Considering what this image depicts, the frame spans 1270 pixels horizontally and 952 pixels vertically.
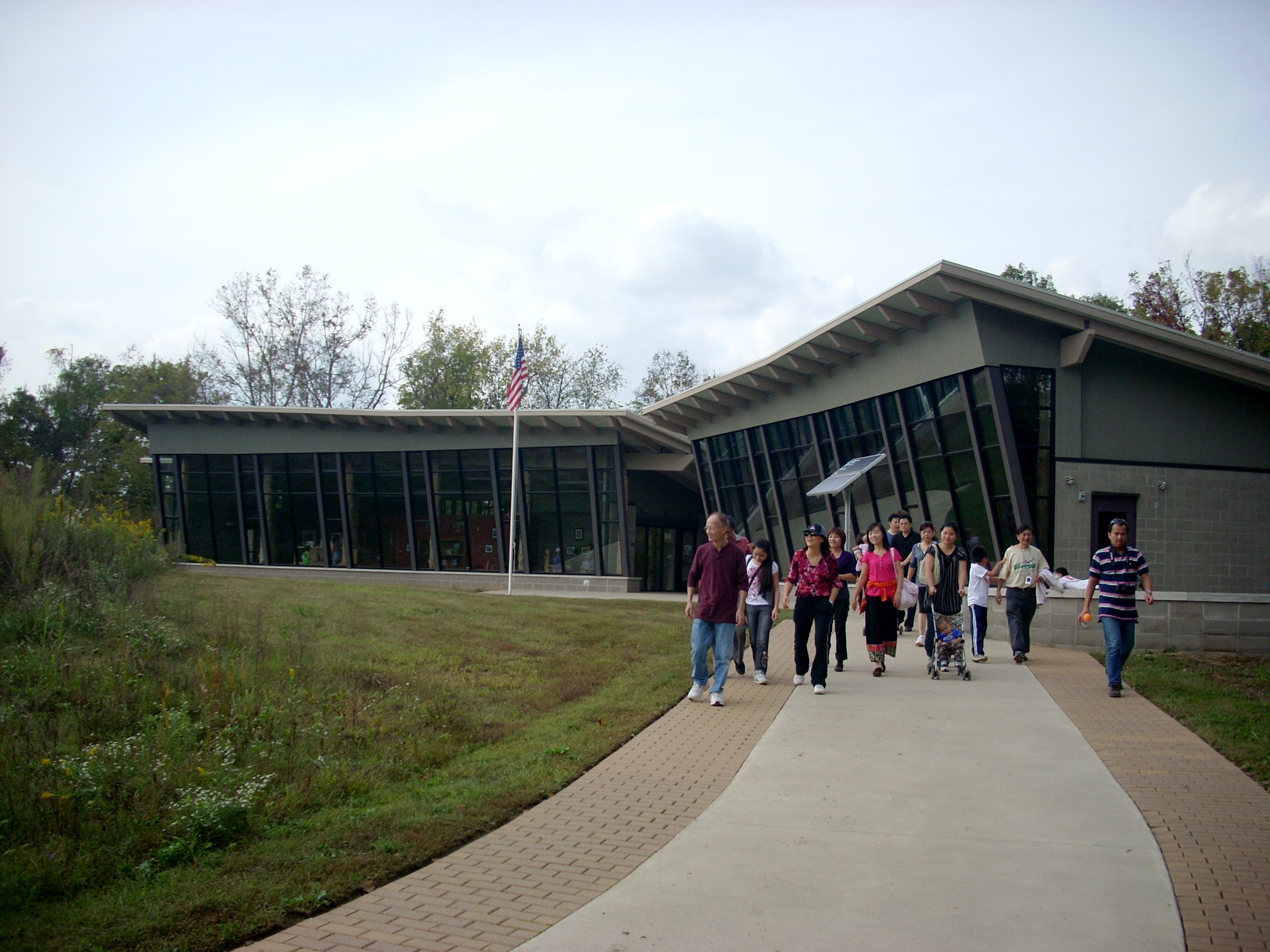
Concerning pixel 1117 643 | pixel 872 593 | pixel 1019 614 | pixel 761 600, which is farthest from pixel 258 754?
pixel 1019 614

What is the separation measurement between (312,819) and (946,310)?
17.1 m

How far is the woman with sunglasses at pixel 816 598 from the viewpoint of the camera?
1035 cm

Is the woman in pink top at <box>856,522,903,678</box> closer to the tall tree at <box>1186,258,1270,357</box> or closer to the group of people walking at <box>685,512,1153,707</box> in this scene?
the group of people walking at <box>685,512,1153,707</box>

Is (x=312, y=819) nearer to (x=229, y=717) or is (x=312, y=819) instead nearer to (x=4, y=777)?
(x=4, y=777)

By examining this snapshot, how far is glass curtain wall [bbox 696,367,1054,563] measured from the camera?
1994 cm

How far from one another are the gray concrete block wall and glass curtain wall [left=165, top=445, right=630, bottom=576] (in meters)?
16.4

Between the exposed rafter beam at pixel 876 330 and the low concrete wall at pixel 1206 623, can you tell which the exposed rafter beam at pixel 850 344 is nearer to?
the exposed rafter beam at pixel 876 330

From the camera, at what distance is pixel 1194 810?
6305 millimetres

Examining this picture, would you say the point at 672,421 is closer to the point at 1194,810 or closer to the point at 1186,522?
the point at 1186,522

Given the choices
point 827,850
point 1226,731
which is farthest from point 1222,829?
point 1226,731

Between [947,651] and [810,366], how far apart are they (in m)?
15.2

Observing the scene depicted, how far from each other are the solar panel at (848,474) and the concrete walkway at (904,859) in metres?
15.4

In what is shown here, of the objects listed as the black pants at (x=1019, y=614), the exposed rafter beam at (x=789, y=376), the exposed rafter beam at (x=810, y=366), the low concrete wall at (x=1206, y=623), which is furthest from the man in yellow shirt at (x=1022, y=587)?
the exposed rafter beam at (x=789, y=376)

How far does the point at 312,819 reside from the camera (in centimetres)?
620
